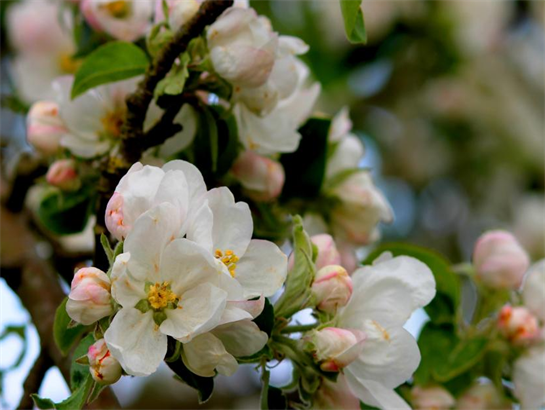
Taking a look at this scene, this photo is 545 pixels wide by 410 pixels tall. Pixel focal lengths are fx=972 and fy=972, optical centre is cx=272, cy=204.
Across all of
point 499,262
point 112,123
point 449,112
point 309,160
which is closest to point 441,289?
point 499,262

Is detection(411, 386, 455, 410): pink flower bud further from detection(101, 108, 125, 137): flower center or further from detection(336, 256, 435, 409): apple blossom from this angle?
detection(101, 108, 125, 137): flower center

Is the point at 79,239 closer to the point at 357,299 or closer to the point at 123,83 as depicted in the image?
the point at 123,83

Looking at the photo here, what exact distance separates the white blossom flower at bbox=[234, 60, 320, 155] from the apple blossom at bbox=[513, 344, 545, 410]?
1.10 ft

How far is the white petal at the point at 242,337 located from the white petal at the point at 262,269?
0.12 feet

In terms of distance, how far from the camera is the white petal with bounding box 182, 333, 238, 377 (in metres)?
0.76

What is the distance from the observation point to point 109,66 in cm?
97

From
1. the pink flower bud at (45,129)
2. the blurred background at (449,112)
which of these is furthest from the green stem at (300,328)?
the blurred background at (449,112)

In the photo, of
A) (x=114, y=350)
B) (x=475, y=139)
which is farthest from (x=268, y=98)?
(x=475, y=139)

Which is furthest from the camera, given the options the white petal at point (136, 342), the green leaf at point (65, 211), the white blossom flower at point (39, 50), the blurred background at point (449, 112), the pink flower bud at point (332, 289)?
the blurred background at point (449, 112)

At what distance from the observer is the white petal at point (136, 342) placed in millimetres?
728

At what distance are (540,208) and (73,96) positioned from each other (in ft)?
6.20

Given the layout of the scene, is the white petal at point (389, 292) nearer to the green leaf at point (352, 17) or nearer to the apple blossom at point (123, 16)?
the green leaf at point (352, 17)

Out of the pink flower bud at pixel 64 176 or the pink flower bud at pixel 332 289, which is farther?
the pink flower bud at pixel 64 176

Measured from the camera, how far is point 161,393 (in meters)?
2.46
